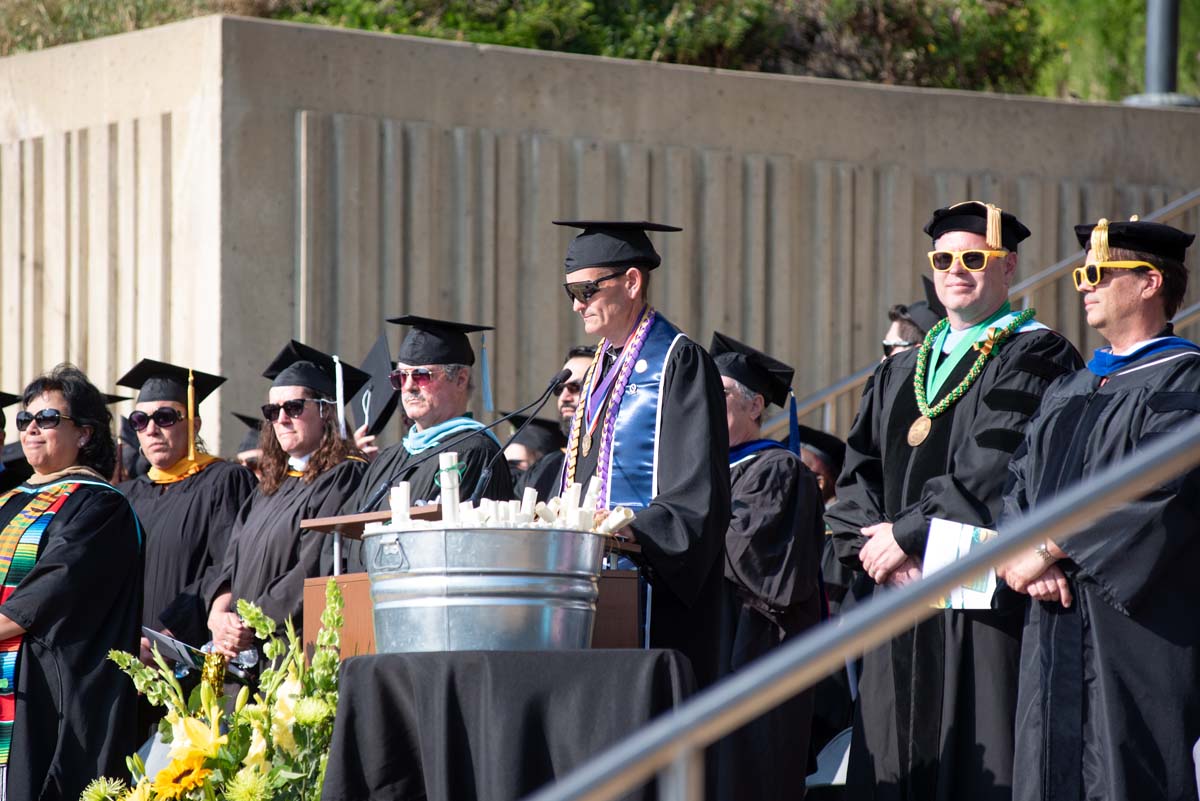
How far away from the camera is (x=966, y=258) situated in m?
5.83

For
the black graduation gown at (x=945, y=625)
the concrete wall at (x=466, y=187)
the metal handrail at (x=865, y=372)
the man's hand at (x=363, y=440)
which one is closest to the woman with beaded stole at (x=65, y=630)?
the man's hand at (x=363, y=440)

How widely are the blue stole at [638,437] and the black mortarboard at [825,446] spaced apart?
330cm

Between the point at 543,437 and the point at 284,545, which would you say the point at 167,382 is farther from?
the point at 543,437

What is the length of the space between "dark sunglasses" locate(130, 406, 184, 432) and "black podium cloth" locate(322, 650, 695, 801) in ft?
14.3

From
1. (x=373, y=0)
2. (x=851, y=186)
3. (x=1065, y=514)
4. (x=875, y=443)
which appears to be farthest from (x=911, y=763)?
(x=373, y=0)

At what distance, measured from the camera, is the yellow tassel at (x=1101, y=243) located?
5.35m

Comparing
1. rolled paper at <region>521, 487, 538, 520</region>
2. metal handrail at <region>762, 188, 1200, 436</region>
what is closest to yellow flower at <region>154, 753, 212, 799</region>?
rolled paper at <region>521, 487, 538, 520</region>

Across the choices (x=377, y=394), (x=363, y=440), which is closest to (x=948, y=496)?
(x=377, y=394)

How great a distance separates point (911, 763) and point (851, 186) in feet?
20.6

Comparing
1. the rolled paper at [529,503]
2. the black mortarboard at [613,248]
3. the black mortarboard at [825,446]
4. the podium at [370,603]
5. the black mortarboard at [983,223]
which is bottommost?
the podium at [370,603]

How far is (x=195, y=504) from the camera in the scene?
825 centimetres

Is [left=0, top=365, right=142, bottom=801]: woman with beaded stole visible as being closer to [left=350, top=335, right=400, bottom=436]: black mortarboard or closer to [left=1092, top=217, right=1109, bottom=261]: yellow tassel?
[left=350, top=335, right=400, bottom=436]: black mortarboard

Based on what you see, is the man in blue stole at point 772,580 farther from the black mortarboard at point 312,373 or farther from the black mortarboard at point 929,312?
the black mortarboard at point 929,312

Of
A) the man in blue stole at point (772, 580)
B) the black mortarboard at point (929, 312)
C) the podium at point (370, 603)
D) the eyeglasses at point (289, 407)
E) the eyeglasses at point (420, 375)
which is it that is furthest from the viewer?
the black mortarboard at point (929, 312)
